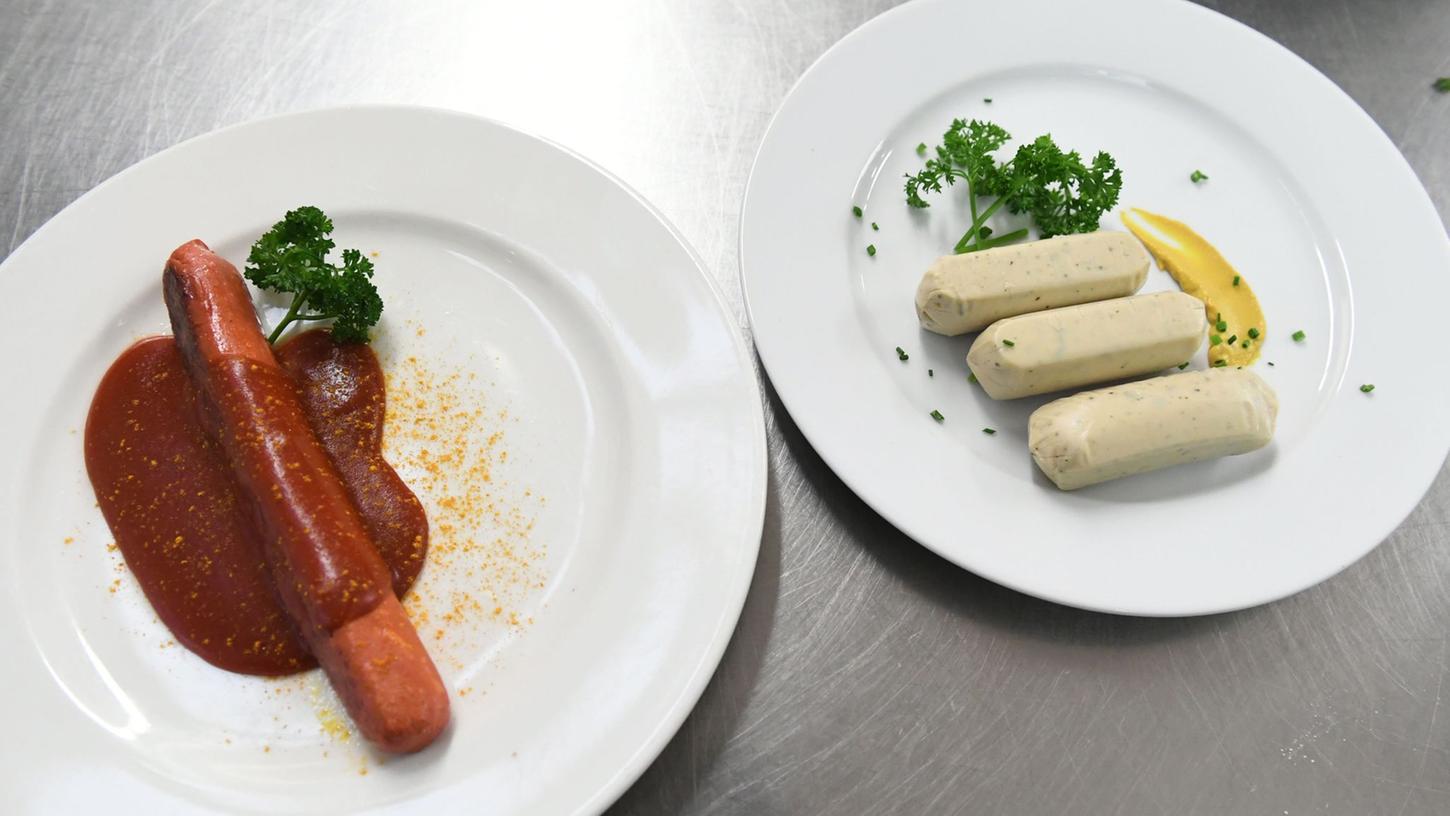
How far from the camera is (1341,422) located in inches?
90.3

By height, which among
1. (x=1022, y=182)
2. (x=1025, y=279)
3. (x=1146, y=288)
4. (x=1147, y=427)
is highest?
(x=1022, y=182)

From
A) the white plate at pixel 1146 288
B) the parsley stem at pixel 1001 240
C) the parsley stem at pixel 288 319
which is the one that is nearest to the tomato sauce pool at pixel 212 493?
the parsley stem at pixel 288 319

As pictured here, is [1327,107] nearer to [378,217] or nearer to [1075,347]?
[1075,347]

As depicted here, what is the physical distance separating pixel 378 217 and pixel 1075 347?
1760 millimetres

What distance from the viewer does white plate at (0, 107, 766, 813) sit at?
1.85m

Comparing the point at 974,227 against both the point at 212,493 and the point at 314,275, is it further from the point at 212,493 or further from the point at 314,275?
the point at 212,493

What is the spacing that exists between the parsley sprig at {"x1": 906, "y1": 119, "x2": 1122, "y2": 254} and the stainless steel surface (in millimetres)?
275

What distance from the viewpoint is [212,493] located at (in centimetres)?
206

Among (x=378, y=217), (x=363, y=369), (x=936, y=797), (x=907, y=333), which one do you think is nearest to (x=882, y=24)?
(x=907, y=333)

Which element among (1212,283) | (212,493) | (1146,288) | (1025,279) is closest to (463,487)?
(212,493)

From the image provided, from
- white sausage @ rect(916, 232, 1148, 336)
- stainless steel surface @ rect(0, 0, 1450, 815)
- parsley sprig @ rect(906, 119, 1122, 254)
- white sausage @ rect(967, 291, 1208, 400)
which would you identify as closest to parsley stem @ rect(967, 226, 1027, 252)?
parsley sprig @ rect(906, 119, 1122, 254)

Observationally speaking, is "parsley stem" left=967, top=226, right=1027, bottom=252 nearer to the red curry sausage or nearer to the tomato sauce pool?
the tomato sauce pool

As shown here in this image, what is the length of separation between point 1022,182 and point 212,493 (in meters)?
2.15

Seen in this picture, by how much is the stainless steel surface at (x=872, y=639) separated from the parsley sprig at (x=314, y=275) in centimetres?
87
